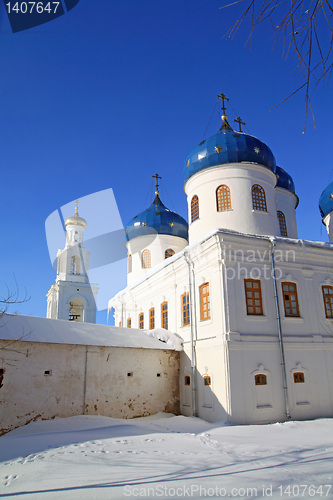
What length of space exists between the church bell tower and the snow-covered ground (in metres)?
15.0

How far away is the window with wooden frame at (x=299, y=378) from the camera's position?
41.0ft

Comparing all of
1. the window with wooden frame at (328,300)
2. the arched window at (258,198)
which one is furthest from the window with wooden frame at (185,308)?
the window with wooden frame at (328,300)

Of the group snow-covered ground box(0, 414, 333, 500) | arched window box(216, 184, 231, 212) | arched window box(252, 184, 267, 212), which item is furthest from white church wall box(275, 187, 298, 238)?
snow-covered ground box(0, 414, 333, 500)

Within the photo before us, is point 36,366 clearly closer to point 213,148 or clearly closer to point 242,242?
point 242,242

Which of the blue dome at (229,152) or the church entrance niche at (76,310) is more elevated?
the blue dome at (229,152)

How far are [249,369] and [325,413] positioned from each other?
3.07m

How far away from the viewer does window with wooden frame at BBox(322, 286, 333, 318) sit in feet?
45.5

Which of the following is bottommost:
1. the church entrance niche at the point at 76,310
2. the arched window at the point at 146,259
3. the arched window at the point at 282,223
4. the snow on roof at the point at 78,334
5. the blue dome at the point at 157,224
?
the snow on roof at the point at 78,334

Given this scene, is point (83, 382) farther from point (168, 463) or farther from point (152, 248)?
point (152, 248)

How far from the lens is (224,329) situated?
1208 cm

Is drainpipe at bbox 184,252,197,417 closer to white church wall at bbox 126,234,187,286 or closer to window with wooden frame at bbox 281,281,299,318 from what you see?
window with wooden frame at bbox 281,281,299,318

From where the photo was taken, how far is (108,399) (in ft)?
41.1

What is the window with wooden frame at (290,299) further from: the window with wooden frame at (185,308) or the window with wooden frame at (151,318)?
the window with wooden frame at (151,318)

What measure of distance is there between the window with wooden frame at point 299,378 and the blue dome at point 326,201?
1089 cm
